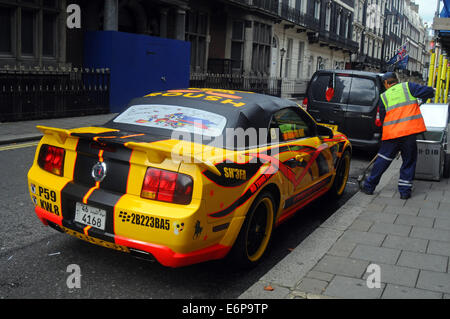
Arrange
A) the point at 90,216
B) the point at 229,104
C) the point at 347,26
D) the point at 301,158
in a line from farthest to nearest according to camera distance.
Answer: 1. the point at 347,26
2. the point at 301,158
3. the point at 229,104
4. the point at 90,216

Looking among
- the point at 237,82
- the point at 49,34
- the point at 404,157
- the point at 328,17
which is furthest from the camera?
the point at 328,17

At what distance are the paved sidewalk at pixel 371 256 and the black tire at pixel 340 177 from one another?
27cm

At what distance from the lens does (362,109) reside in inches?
384

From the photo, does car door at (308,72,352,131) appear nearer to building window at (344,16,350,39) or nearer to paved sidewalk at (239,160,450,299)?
paved sidewalk at (239,160,450,299)

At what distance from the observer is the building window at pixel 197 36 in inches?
877

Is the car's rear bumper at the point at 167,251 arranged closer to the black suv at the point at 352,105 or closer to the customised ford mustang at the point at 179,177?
the customised ford mustang at the point at 179,177

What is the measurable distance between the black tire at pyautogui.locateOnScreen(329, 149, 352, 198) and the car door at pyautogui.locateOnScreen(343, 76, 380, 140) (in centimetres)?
314

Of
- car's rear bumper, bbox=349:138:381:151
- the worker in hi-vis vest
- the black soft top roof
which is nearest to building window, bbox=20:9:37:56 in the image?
car's rear bumper, bbox=349:138:381:151

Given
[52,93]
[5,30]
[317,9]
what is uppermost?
[317,9]

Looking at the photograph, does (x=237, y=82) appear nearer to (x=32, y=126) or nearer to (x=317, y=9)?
(x=32, y=126)

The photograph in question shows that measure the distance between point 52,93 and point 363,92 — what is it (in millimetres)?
8076

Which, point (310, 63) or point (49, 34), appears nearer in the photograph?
point (49, 34)

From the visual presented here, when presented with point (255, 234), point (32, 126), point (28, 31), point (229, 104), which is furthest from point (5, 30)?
point (255, 234)

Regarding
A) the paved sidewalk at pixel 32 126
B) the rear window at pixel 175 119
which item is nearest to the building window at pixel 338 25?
the paved sidewalk at pixel 32 126
